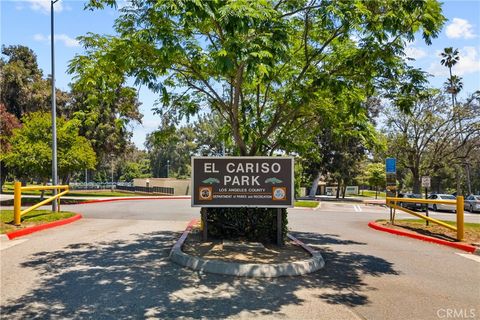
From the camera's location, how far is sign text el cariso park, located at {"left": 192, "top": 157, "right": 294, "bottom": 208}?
1013cm

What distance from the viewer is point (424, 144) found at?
135ft

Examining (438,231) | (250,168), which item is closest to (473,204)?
(438,231)

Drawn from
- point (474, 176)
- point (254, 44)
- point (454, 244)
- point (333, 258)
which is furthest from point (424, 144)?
point (474, 176)

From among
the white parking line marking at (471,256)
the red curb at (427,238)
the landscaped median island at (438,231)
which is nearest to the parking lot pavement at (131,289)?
the white parking line marking at (471,256)

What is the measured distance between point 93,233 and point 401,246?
29.5ft

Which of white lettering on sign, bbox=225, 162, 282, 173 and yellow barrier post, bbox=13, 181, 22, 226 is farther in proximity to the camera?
yellow barrier post, bbox=13, 181, 22, 226

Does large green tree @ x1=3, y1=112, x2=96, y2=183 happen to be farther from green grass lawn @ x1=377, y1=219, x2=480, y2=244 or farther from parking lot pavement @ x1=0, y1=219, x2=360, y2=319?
green grass lawn @ x1=377, y1=219, x2=480, y2=244

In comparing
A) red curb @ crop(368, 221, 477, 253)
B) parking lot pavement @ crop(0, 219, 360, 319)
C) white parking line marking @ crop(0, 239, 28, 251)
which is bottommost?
red curb @ crop(368, 221, 477, 253)

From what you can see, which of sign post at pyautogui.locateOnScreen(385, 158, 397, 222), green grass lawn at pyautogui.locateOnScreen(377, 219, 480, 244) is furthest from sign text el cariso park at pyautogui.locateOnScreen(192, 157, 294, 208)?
sign post at pyautogui.locateOnScreen(385, 158, 397, 222)

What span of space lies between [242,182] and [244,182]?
49 mm

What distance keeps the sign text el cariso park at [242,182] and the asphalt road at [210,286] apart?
1.67 m

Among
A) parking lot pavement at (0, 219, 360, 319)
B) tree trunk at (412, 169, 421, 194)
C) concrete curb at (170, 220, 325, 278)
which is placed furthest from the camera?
tree trunk at (412, 169, 421, 194)
